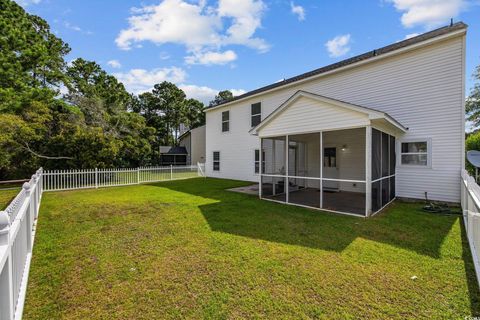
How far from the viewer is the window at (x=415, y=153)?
26.7 feet

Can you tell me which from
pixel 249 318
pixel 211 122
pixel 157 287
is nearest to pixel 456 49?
pixel 249 318

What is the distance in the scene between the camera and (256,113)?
46.5ft

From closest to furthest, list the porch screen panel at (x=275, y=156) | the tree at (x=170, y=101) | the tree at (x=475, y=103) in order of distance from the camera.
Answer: the porch screen panel at (x=275, y=156)
the tree at (x=475, y=103)
the tree at (x=170, y=101)

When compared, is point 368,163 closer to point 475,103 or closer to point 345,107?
point 345,107

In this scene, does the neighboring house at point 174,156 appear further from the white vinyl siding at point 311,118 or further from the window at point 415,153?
the window at point 415,153

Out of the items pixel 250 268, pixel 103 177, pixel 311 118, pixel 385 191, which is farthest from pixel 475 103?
pixel 103 177

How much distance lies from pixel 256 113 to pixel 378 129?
8223mm

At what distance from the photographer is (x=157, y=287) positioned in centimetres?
301

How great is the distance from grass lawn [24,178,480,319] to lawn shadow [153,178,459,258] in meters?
0.03

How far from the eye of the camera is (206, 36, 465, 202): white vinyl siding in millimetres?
7539

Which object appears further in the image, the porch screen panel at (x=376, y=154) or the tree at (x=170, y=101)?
the tree at (x=170, y=101)

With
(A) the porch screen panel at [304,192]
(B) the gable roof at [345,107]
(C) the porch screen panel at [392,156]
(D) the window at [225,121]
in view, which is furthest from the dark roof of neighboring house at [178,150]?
(C) the porch screen panel at [392,156]

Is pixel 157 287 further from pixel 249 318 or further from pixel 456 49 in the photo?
pixel 456 49

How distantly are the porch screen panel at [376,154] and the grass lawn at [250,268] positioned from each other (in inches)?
52.3
